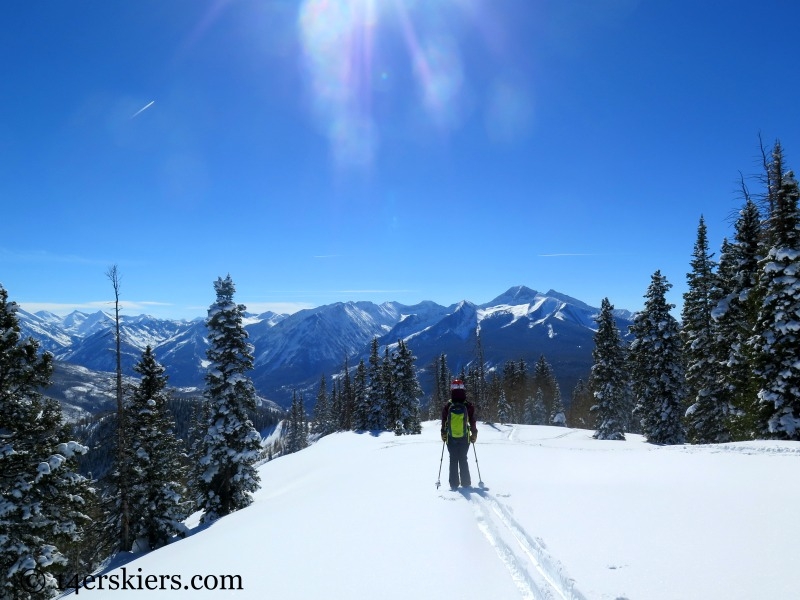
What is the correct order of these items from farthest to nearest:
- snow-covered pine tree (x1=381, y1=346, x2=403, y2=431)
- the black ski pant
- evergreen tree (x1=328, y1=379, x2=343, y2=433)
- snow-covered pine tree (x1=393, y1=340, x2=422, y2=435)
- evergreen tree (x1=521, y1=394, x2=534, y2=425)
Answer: evergreen tree (x1=328, y1=379, x2=343, y2=433)
evergreen tree (x1=521, y1=394, x2=534, y2=425)
snow-covered pine tree (x1=381, y1=346, x2=403, y2=431)
snow-covered pine tree (x1=393, y1=340, x2=422, y2=435)
the black ski pant

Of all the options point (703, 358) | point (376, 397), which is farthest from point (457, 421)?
point (376, 397)

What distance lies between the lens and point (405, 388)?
2133 inches

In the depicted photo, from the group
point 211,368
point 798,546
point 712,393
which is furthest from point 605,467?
point 712,393

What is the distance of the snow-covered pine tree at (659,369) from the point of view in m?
34.8

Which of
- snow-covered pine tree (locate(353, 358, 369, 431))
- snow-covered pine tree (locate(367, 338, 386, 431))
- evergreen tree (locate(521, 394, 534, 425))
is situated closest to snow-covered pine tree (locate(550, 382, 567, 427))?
evergreen tree (locate(521, 394, 534, 425))

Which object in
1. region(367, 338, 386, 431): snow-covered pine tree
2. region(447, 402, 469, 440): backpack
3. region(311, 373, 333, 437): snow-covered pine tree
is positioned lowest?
region(311, 373, 333, 437): snow-covered pine tree

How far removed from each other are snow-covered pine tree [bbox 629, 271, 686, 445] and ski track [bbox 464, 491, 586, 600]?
3363 cm

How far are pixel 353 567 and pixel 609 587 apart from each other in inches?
133

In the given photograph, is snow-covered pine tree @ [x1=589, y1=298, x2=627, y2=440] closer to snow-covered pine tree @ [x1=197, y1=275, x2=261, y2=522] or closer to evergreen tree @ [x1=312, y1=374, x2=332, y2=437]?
snow-covered pine tree @ [x1=197, y1=275, x2=261, y2=522]

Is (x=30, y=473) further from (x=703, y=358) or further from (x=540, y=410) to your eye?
(x=540, y=410)

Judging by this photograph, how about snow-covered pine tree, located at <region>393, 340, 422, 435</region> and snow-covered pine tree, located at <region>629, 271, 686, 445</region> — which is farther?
snow-covered pine tree, located at <region>393, 340, 422, 435</region>

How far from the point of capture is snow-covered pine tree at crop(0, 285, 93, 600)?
43.9 ft

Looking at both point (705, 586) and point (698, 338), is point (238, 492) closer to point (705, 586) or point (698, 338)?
point (705, 586)

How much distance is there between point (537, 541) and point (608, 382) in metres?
42.8
